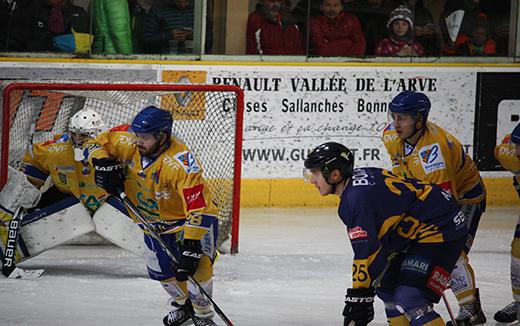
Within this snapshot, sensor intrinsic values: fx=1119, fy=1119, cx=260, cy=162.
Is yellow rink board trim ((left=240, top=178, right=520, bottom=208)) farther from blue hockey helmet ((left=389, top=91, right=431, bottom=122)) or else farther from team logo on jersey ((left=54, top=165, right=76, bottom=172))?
blue hockey helmet ((left=389, top=91, right=431, bottom=122))

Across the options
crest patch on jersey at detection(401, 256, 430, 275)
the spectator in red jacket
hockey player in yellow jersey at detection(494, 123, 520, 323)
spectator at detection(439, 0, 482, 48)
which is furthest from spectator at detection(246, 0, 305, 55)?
crest patch on jersey at detection(401, 256, 430, 275)

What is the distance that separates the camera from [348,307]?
4254 millimetres

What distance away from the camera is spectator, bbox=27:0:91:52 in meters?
8.30

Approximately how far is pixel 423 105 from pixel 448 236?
1165 mm

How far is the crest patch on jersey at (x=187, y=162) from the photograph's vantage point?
5.23m

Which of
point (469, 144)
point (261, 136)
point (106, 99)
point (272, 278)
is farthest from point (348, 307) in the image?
point (469, 144)

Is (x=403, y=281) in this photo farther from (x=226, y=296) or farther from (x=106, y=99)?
(x=106, y=99)

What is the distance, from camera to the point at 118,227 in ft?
22.4

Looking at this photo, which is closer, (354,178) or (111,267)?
(354,178)

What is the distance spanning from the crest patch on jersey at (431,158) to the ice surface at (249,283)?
2.96 ft

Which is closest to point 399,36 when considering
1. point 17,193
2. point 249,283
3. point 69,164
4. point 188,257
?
point 249,283

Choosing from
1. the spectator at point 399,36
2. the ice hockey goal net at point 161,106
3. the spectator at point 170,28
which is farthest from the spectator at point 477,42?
the ice hockey goal net at point 161,106

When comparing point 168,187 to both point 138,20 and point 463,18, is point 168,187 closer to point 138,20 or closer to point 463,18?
point 138,20

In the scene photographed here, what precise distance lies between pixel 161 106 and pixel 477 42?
324cm
